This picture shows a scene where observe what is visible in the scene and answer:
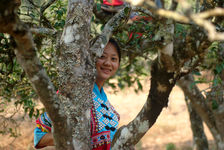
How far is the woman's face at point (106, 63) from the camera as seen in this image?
89.7 inches

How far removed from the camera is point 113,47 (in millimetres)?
2348

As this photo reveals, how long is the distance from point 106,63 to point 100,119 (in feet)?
1.81

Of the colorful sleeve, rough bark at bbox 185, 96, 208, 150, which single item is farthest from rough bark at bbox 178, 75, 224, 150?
the colorful sleeve

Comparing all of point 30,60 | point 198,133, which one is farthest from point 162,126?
point 30,60

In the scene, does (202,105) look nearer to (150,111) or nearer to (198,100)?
(198,100)

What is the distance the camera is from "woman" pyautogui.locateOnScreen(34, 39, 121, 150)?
1791 millimetres

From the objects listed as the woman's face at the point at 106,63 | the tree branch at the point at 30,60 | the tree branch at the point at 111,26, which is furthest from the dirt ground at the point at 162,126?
the tree branch at the point at 30,60

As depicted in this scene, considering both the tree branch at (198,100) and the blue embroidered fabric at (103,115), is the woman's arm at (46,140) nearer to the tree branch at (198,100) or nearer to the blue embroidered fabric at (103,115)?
the blue embroidered fabric at (103,115)

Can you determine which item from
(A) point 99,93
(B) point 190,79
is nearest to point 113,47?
(A) point 99,93

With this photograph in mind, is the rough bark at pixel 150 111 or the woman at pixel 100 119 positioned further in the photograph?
the woman at pixel 100 119

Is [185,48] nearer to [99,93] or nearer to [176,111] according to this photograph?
[99,93]

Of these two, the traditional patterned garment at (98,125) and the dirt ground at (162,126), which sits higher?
the traditional patterned garment at (98,125)

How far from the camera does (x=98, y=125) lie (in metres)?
1.90

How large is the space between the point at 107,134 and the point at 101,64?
64 centimetres
